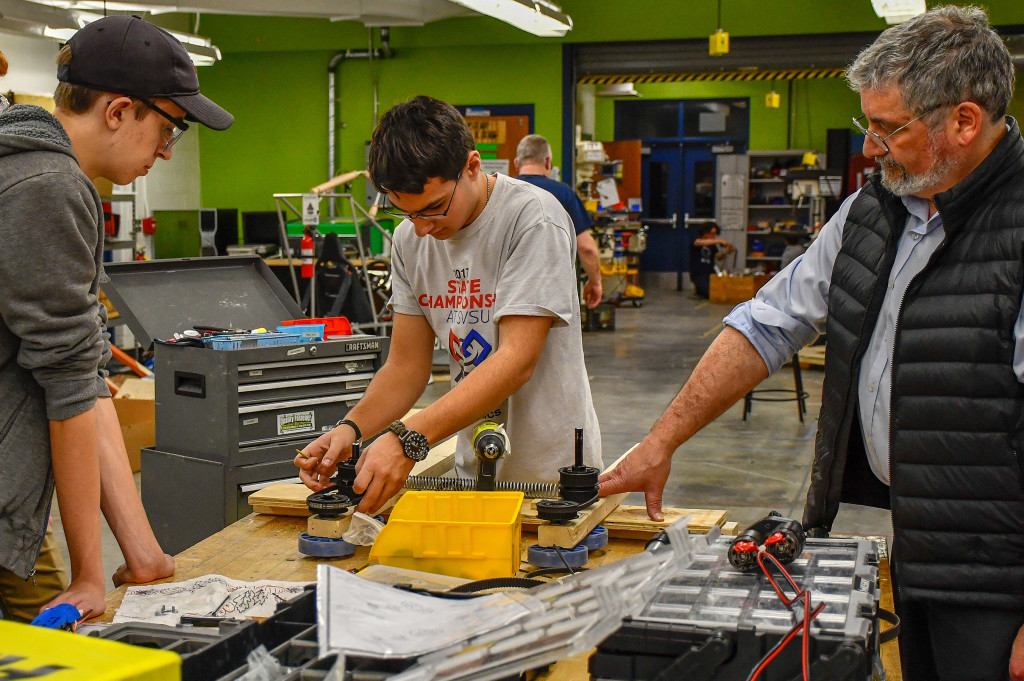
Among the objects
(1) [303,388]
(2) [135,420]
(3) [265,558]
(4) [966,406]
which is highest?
(4) [966,406]

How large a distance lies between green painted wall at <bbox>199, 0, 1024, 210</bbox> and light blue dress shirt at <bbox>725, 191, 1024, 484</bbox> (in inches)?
360

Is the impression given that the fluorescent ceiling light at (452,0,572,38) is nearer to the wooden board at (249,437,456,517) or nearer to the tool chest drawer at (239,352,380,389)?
the tool chest drawer at (239,352,380,389)

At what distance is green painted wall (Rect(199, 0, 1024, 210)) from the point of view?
10148 mm

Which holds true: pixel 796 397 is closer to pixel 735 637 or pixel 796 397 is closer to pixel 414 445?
pixel 414 445

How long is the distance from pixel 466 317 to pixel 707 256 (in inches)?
473

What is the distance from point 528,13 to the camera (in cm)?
800

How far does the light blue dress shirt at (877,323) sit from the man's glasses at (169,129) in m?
0.93

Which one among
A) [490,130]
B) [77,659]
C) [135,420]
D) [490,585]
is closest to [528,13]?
[490,130]

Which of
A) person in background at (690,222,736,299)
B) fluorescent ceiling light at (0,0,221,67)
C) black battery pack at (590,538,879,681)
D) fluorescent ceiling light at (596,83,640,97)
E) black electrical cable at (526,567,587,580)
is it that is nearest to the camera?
black battery pack at (590,538,879,681)

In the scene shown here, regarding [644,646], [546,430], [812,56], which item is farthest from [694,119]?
[644,646]

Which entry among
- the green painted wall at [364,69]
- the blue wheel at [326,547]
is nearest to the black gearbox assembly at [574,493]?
the blue wheel at [326,547]

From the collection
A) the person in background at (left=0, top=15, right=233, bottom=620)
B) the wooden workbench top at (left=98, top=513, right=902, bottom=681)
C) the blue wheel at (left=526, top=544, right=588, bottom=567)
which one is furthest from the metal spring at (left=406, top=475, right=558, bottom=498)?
the person in background at (left=0, top=15, right=233, bottom=620)

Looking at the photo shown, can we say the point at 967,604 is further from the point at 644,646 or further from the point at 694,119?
the point at 694,119

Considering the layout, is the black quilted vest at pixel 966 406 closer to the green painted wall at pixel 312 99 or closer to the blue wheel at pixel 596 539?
the blue wheel at pixel 596 539
